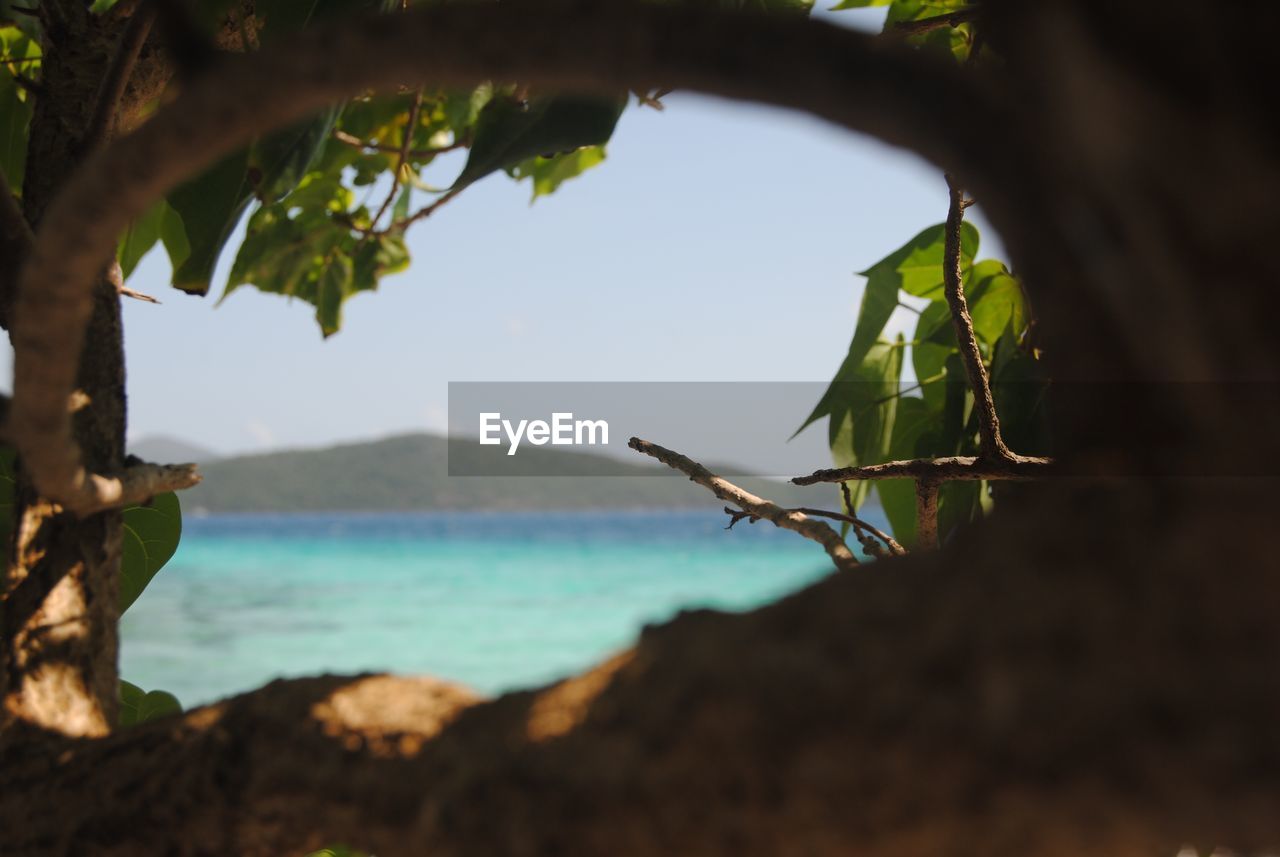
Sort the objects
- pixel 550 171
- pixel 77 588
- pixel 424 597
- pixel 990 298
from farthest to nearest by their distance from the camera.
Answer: pixel 424 597 < pixel 550 171 < pixel 990 298 < pixel 77 588

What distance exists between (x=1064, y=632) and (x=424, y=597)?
1767 cm

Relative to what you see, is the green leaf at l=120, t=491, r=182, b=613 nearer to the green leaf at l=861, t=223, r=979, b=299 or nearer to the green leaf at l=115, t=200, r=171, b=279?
the green leaf at l=115, t=200, r=171, b=279

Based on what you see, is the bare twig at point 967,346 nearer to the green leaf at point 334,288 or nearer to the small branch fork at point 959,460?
the small branch fork at point 959,460

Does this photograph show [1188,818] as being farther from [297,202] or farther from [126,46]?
[297,202]

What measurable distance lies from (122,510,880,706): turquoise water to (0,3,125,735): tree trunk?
21.2 feet

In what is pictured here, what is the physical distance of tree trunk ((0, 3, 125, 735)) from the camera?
561 millimetres

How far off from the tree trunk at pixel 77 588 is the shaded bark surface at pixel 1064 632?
0.34 meters

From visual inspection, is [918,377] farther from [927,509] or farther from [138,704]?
[138,704]

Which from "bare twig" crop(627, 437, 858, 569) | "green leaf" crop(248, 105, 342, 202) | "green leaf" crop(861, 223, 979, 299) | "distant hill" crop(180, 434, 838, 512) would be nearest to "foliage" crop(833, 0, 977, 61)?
"green leaf" crop(861, 223, 979, 299)

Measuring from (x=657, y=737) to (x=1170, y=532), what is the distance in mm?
168

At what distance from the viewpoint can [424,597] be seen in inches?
678

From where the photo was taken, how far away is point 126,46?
26.2 inches

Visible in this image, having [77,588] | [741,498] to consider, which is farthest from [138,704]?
[741,498]

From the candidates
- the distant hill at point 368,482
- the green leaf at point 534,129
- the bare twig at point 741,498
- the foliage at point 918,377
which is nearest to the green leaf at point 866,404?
the foliage at point 918,377
